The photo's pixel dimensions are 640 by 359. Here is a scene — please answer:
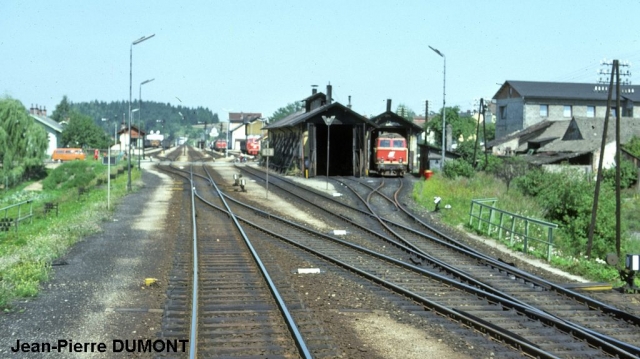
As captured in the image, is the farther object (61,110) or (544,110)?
(61,110)

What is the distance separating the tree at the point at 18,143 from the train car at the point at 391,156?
3091 cm

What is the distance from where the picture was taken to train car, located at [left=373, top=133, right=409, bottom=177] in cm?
4650

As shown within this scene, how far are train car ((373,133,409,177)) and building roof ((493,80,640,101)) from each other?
1576 inches

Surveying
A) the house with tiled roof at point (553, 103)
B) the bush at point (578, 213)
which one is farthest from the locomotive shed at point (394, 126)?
the house with tiled roof at point (553, 103)

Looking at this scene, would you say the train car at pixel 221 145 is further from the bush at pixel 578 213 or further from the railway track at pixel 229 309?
the railway track at pixel 229 309

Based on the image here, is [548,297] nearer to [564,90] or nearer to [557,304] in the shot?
[557,304]

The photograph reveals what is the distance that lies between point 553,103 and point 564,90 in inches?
154

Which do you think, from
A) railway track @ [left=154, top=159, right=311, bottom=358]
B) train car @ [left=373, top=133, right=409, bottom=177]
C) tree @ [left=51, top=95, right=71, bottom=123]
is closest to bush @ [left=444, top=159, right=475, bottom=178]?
train car @ [left=373, top=133, right=409, bottom=177]

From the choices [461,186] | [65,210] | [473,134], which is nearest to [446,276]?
[461,186]

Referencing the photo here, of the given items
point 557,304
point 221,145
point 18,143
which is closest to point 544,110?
point 18,143

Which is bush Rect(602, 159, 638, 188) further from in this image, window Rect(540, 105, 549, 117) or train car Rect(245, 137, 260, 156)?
train car Rect(245, 137, 260, 156)

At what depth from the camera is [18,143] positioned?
59.8 metres

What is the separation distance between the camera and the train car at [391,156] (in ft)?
153

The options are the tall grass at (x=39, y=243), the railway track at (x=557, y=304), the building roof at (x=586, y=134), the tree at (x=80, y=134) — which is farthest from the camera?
the tree at (x=80, y=134)
